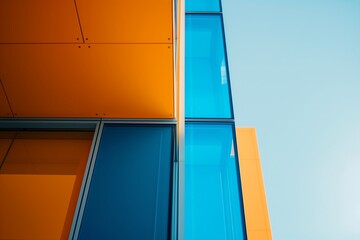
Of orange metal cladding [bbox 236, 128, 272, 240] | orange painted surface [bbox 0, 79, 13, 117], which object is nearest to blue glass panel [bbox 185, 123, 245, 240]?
orange painted surface [bbox 0, 79, 13, 117]

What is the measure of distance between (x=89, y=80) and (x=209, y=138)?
4.40ft

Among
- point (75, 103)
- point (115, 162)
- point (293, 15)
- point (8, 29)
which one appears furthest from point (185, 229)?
point (293, 15)

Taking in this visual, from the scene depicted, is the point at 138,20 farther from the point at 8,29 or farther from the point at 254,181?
the point at 254,181

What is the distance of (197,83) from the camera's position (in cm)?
302

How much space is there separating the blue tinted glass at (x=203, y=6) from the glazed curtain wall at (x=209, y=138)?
0.09 ft

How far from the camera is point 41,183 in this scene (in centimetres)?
275

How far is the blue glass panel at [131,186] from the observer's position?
7.69 feet

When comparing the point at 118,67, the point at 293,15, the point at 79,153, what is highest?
the point at 293,15

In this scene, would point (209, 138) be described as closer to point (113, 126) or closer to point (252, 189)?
point (113, 126)

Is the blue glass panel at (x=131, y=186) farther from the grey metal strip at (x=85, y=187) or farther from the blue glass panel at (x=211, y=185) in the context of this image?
the blue glass panel at (x=211, y=185)

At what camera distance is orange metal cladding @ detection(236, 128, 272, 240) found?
187 inches

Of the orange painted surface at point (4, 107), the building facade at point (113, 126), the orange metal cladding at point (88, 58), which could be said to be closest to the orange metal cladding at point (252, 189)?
the building facade at point (113, 126)

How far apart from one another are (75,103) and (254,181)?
12.2 feet

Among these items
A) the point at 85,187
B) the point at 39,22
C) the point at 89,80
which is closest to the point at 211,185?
the point at 85,187
